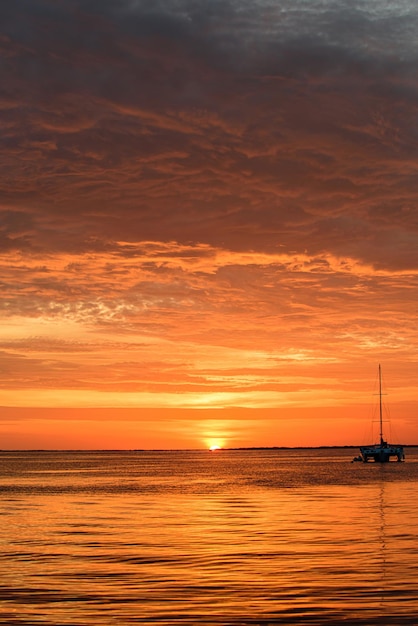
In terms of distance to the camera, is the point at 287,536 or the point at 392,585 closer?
the point at 392,585

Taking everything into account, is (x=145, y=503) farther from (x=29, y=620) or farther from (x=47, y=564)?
(x=29, y=620)

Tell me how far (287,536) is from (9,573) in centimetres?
1635

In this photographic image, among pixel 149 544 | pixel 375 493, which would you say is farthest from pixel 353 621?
pixel 375 493

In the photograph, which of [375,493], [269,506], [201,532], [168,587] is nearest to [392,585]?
[168,587]

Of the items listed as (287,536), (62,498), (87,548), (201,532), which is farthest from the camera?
(62,498)

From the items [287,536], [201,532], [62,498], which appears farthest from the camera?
[62,498]

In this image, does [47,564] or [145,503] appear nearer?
[47,564]

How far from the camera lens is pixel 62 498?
2953 inches

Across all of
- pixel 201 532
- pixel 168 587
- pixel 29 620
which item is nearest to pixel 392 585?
pixel 168 587

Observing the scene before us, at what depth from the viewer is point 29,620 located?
22562 mm

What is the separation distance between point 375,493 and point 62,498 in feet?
99.6

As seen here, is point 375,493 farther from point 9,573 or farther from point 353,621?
point 353,621

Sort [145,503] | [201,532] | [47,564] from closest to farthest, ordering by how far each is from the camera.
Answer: [47,564] → [201,532] → [145,503]

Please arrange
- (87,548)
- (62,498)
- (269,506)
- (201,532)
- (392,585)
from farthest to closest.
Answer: (62,498) < (269,506) < (201,532) < (87,548) < (392,585)
